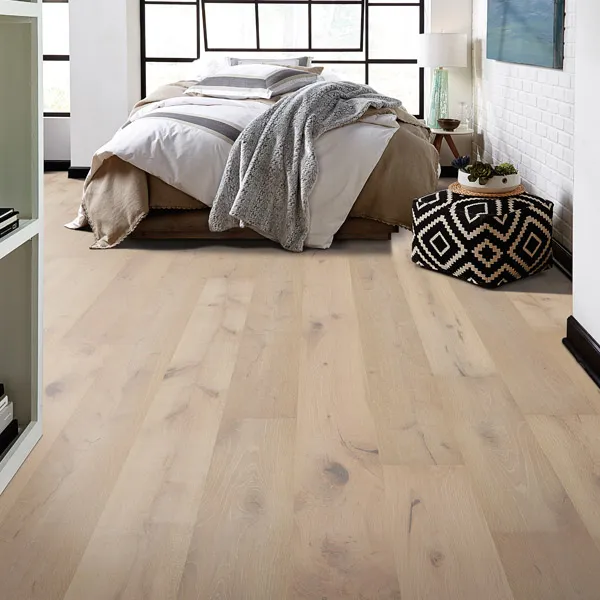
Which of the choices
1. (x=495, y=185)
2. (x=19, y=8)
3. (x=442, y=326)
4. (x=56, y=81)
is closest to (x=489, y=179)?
(x=495, y=185)

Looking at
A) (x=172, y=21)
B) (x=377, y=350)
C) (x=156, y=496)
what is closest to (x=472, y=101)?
(x=172, y=21)

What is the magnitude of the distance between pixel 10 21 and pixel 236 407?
1223 mm

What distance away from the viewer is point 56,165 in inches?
309

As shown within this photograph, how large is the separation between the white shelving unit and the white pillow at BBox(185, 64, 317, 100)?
4.07 meters

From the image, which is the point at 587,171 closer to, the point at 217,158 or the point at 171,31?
the point at 217,158

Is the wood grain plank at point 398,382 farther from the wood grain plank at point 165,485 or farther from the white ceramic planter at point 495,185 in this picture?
the white ceramic planter at point 495,185

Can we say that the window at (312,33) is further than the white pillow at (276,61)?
Yes

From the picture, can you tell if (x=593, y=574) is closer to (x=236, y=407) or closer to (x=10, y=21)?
(x=236, y=407)

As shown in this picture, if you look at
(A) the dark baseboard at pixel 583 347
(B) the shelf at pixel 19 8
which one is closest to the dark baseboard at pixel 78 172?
(A) the dark baseboard at pixel 583 347

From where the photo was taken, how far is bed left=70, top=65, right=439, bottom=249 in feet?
15.6

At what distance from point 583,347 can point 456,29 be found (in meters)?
4.84

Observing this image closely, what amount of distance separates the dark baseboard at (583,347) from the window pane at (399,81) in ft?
16.6

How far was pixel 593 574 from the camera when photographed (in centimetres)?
180

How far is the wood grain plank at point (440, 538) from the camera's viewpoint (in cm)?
176
